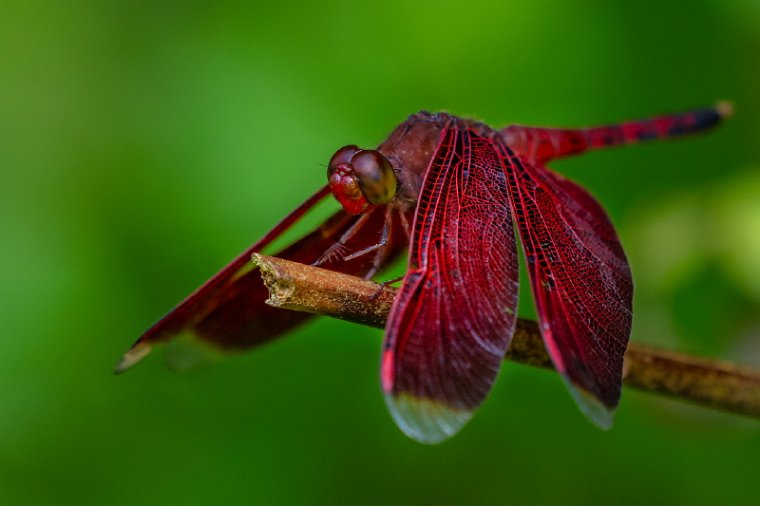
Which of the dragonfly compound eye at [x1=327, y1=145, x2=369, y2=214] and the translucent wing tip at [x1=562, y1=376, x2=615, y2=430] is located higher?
the dragonfly compound eye at [x1=327, y1=145, x2=369, y2=214]

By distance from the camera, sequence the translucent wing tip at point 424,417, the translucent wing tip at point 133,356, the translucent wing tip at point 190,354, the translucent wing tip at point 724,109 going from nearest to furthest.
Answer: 1. the translucent wing tip at point 424,417
2. the translucent wing tip at point 133,356
3. the translucent wing tip at point 190,354
4. the translucent wing tip at point 724,109

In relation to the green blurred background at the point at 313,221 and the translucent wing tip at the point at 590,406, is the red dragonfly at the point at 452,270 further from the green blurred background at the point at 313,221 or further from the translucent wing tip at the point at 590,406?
the green blurred background at the point at 313,221

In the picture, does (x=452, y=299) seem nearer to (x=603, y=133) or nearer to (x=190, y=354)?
(x=190, y=354)

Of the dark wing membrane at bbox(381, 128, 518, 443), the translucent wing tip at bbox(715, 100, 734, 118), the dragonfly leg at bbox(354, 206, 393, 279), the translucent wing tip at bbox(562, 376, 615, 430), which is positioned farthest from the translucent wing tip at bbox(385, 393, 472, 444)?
the translucent wing tip at bbox(715, 100, 734, 118)

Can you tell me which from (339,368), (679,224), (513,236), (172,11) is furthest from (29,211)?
(679,224)

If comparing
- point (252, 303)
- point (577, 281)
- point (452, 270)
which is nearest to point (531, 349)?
point (577, 281)

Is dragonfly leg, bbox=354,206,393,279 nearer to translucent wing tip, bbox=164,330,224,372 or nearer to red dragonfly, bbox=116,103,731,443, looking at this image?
red dragonfly, bbox=116,103,731,443

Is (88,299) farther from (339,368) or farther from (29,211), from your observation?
(339,368)

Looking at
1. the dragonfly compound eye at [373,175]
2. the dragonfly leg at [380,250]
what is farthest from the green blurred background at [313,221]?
the dragonfly compound eye at [373,175]
